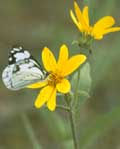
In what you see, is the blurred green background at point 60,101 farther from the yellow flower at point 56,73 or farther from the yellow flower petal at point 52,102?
the yellow flower petal at point 52,102

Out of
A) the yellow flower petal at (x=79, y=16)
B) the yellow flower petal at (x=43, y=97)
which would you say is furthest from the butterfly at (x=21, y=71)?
the yellow flower petal at (x=79, y=16)

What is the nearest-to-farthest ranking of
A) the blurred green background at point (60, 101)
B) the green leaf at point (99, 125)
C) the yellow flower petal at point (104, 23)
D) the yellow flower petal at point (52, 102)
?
the yellow flower petal at point (52, 102) < the yellow flower petal at point (104, 23) < the green leaf at point (99, 125) < the blurred green background at point (60, 101)

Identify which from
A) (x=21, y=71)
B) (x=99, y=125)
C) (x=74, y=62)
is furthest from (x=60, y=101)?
(x=21, y=71)

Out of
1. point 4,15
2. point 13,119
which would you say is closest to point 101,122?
point 13,119

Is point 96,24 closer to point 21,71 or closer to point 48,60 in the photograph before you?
point 48,60

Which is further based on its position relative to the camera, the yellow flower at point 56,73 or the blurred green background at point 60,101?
the blurred green background at point 60,101
